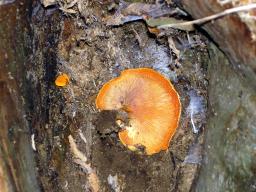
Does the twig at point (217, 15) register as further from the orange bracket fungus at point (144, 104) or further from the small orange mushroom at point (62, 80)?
the small orange mushroom at point (62, 80)

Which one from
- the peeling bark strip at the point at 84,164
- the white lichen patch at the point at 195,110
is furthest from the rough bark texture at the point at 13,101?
the white lichen patch at the point at 195,110

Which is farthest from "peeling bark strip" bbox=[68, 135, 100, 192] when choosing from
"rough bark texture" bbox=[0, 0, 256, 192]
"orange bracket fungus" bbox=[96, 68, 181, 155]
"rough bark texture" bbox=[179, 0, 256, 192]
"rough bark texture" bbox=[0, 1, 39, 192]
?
"rough bark texture" bbox=[179, 0, 256, 192]

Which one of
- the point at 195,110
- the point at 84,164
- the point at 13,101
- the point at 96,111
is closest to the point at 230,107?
the point at 195,110

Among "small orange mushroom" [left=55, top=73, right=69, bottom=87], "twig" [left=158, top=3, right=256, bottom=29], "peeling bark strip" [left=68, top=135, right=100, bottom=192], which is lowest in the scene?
"peeling bark strip" [left=68, top=135, right=100, bottom=192]

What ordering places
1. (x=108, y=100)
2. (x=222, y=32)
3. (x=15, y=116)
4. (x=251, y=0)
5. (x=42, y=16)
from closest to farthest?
(x=251, y=0)
(x=222, y=32)
(x=15, y=116)
(x=42, y=16)
(x=108, y=100)

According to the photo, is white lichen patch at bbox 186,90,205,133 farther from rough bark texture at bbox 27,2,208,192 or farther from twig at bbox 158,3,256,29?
twig at bbox 158,3,256,29

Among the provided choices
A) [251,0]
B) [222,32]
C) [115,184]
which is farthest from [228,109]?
[115,184]

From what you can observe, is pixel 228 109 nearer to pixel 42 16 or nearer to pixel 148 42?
pixel 148 42
